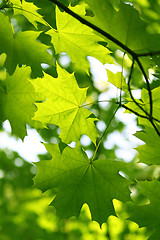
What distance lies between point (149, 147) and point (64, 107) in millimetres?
556

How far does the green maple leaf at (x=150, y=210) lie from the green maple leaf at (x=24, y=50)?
3.23 feet

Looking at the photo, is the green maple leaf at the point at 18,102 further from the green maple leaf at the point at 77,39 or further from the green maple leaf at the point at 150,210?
the green maple leaf at the point at 150,210

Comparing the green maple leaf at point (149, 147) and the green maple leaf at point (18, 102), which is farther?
the green maple leaf at point (18, 102)

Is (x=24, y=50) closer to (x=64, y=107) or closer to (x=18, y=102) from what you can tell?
(x=18, y=102)

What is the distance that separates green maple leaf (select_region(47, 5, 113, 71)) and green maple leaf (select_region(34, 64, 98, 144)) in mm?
233

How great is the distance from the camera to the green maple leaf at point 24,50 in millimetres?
1759

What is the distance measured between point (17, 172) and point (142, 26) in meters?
5.57

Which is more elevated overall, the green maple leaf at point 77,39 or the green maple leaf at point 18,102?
the green maple leaf at point 77,39

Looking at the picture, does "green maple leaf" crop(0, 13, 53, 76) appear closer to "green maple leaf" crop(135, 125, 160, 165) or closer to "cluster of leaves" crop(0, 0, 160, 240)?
"cluster of leaves" crop(0, 0, 160, 240)

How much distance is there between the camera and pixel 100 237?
215 inches

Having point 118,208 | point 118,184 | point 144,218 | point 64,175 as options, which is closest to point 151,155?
point 118,184

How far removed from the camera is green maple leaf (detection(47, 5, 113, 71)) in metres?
1.66

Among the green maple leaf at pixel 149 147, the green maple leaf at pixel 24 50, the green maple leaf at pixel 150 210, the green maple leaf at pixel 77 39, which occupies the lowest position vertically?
the green maple leaf at pixel 150 210

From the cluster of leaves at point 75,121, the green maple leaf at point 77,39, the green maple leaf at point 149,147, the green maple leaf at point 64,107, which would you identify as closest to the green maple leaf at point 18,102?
the cluster of leaves at point 75,121
